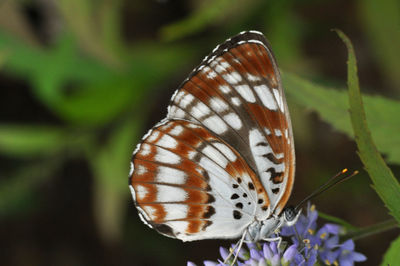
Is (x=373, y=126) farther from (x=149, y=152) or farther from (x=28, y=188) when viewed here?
(x=28, y=188)

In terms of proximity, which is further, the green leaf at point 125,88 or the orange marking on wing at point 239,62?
the green leaf at point 125,88

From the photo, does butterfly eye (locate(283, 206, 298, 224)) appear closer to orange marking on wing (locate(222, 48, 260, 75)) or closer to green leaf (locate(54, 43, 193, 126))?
orange marking on wing (locate(222, 48, 260, 75))

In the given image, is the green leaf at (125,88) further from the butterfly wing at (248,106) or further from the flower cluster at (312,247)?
the flower cluster at (312,247)

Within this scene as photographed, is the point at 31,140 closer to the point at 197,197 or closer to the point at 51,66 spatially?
the point at 51,66

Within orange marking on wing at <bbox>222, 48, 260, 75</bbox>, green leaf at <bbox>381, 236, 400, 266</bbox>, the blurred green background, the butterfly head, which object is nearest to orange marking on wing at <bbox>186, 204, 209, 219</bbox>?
the butterfly head

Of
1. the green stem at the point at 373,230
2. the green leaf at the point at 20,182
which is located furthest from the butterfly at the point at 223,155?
the green leaf at the point at 20,182

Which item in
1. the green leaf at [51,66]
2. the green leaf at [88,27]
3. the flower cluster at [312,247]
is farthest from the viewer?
the green leaf at [51,66]

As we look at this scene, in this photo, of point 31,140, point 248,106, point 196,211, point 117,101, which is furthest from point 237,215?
point 31,140
